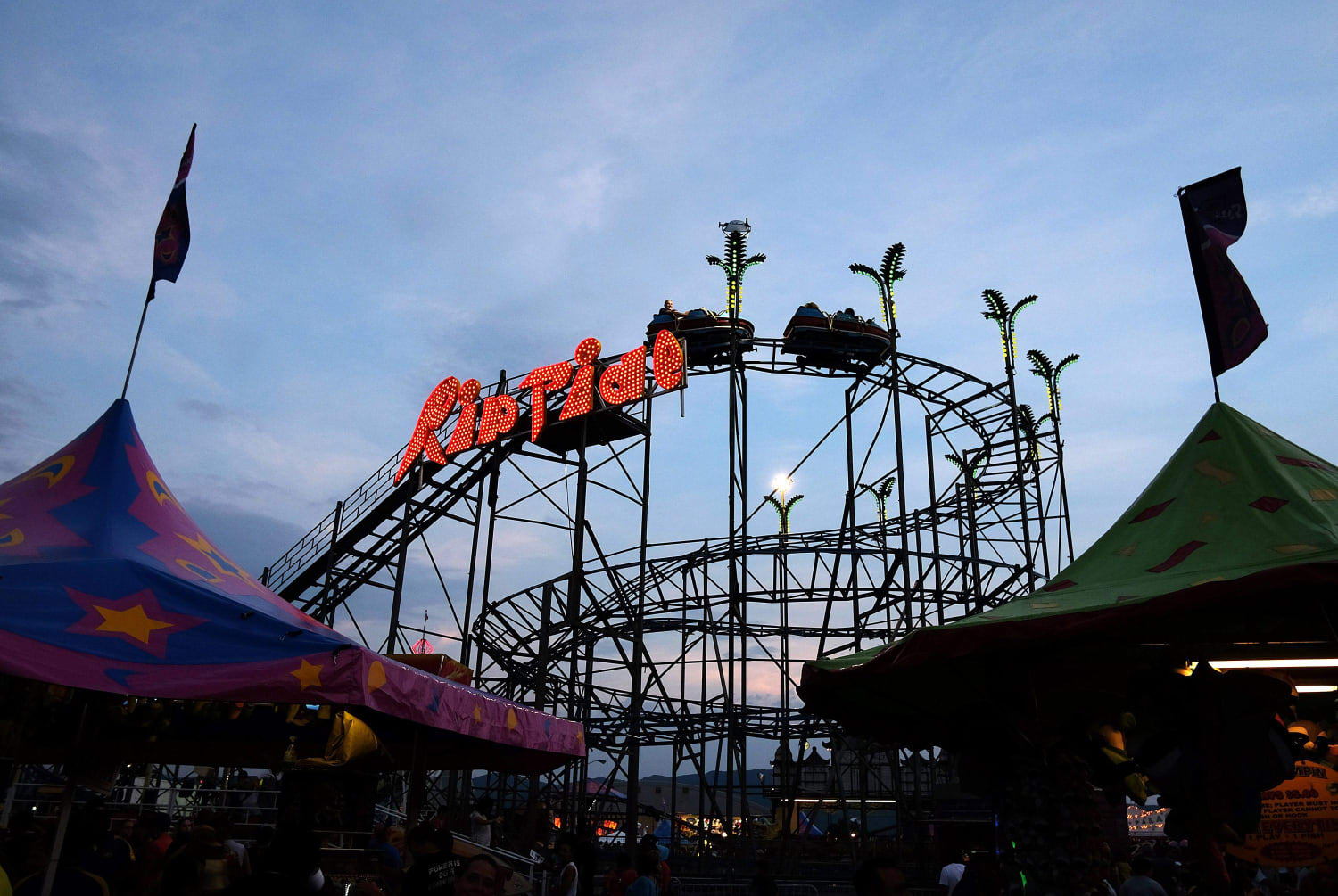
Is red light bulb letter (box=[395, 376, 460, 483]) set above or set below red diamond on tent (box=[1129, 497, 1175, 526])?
above

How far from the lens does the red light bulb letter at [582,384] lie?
22000 millimetres

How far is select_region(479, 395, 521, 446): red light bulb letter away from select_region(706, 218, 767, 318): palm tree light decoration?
18.8 ft

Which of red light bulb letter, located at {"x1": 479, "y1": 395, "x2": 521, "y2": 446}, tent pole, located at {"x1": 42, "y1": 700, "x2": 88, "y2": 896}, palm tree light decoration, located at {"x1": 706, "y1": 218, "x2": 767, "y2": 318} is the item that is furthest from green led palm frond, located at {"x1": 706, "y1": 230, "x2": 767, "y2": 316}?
tent pole, located at {"x1": 42, "y1": 700, "x2": 88, "y2": 896}

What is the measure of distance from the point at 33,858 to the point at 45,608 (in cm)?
164

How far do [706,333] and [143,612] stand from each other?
1706 centimetres

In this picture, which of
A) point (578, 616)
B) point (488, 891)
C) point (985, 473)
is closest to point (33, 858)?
point (488, 891)

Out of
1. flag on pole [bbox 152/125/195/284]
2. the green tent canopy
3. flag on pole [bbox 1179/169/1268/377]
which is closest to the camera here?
the green tent canopy

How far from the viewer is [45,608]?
18.6ft

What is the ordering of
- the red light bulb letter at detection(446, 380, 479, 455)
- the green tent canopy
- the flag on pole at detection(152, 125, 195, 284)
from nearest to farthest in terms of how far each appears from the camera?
the green tent canopy
the flag on pole at detection(152, 125, 195, 284)
the red light bulb letter at detection(446, 380, 479, 455)

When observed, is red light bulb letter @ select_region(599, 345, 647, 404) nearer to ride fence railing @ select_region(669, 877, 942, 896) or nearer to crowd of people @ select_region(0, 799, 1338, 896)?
ride fence railing @ select_region(669, 877, 942, 896)

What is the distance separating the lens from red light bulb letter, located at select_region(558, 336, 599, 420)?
22.0 meters

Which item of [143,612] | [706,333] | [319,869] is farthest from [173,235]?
[706,333]

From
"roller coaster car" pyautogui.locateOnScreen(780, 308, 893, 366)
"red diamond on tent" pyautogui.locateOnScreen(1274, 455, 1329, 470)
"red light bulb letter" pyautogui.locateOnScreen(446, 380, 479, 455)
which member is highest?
"roller coaster car" pyautogui.locateOnScreen(780, 308, 893, 366)

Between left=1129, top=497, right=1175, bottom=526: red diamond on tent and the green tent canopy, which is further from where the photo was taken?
left=1129, top=497, right=1175, bottom=526: red diamond on tent
